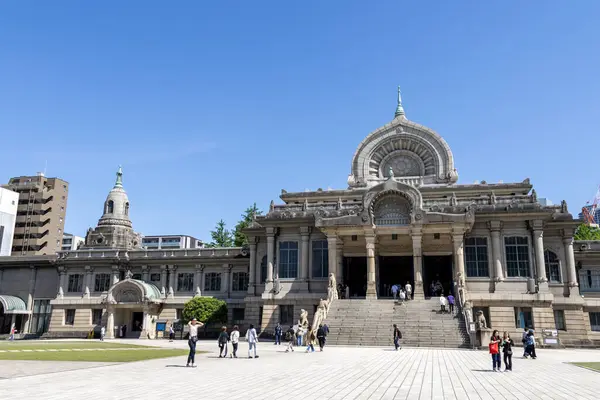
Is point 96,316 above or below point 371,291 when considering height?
below

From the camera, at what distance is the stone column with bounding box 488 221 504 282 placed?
42178 millimetres

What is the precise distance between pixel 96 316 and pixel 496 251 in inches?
1569

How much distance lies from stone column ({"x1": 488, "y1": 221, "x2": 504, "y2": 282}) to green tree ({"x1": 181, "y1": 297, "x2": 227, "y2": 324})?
24.0m

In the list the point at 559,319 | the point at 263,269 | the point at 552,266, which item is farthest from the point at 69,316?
the point at 552,266

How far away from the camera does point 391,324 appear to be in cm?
3659

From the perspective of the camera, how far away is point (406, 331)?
3538 centimetres

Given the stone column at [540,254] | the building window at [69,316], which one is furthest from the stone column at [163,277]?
the stone column at [540,254]

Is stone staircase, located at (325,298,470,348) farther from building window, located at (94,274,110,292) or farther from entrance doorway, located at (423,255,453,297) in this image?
building window, located at (94,274,110,292)

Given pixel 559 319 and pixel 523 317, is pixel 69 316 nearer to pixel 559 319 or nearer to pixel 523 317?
pixel 523 317

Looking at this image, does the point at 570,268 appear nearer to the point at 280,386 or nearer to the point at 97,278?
the point at 280,386

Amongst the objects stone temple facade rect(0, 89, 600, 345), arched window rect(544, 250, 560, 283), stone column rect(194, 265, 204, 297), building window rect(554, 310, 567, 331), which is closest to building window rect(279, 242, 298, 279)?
stone temple facade rect(0, 89, 600, 345)

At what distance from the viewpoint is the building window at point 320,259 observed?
45.9 metres

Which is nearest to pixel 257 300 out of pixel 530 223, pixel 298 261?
pixel 298 261

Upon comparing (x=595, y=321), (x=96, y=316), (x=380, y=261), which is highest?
(x=380, y=261)
